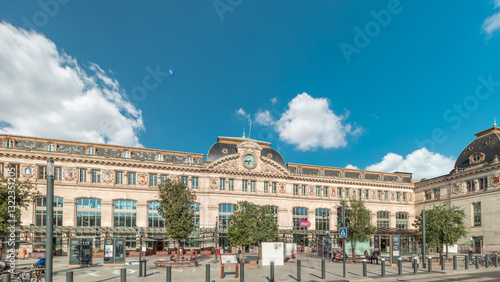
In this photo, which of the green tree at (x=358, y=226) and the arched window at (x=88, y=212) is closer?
the green tree at (x=358, y=226)

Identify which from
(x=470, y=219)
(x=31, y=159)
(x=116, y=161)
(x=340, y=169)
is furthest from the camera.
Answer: (x=340, y=169)

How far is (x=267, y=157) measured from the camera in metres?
50.0

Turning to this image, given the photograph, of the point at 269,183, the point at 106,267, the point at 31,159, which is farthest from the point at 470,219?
the point at 31,159

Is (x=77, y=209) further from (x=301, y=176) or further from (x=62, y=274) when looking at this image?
(x=301, y=176)

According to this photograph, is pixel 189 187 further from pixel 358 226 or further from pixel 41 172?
pixel 358 226

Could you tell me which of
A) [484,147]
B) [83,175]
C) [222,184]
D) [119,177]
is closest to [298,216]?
[222,184]

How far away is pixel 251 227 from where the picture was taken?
90.4 ft

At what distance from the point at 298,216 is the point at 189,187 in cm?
1931

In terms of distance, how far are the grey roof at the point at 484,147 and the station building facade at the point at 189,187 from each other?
375 inches

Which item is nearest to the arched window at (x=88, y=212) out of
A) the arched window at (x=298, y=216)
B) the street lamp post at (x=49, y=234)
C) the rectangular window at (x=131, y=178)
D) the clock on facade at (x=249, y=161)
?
the rectangular window at (x=131, y=178)

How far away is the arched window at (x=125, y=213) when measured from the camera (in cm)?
4128

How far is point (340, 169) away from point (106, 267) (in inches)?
1699

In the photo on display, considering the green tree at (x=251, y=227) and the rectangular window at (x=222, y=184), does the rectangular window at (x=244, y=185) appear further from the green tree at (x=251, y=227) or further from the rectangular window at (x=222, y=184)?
the green tree at (x=251, y=227)

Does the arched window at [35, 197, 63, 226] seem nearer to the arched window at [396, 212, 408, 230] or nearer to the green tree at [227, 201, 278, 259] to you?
the green tree at [227, 201, 278, 259]
